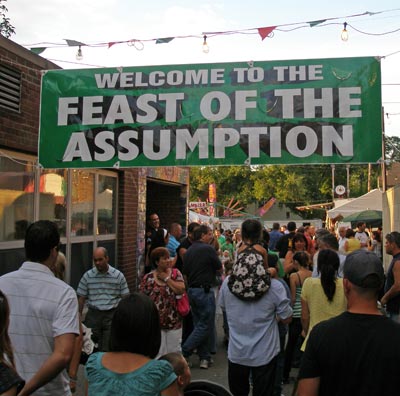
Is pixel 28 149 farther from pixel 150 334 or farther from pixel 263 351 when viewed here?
pixel 150 334

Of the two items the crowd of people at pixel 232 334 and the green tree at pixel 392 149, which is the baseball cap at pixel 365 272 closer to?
the crowd of people at pixel 232 334

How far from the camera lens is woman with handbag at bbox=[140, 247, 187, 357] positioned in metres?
5.36

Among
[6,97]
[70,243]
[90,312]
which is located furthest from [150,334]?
[70,243]

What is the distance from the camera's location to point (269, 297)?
13.1 feet

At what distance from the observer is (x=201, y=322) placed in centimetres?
667

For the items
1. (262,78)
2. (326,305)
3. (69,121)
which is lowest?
(326,305)

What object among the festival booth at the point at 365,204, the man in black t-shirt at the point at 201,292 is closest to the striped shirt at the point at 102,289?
the man in black t-shirt at the point at 201,292

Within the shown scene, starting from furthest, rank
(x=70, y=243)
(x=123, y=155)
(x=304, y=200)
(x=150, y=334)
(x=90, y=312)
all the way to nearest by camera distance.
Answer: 1. (x=304, y=200)
2. (x=70, y=243)
3. (x=123, y=155)
4. (x=90, y=312)
5. (x=150, y=334)

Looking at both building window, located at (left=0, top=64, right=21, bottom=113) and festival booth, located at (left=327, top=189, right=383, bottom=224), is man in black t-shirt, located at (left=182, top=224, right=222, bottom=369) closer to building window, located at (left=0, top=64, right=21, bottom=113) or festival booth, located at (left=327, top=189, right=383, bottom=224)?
building window, located at (left=0, top=64, right=21, bottom=113)

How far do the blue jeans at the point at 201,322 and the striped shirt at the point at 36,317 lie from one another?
396 centimetres

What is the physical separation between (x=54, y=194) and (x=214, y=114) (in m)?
3.32

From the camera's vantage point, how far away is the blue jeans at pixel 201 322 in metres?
6.58

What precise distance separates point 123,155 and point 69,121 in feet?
2.86

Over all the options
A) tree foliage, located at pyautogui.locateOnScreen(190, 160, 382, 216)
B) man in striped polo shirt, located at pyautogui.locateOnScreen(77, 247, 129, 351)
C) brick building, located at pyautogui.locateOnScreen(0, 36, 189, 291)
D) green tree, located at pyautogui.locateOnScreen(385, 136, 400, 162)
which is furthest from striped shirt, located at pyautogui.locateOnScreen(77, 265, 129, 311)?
tree foliage, located at pyautogui.locateOnScreen(190, 160, 382, 216)
